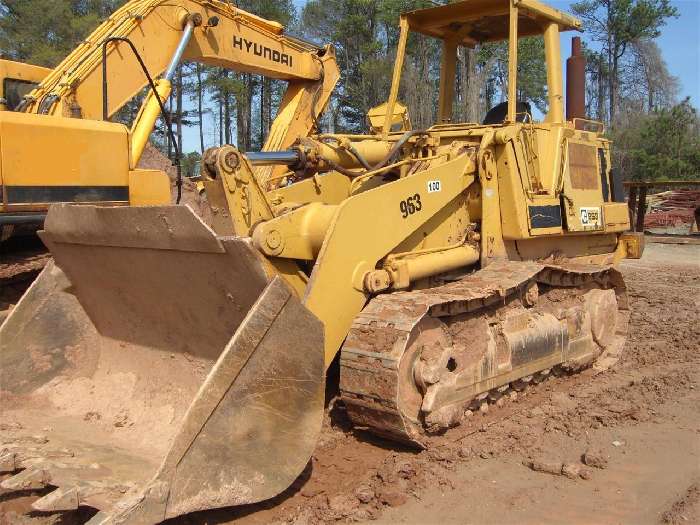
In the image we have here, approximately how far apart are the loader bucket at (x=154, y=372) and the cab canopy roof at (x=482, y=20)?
3.21 metres

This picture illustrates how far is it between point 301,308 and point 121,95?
4173mm

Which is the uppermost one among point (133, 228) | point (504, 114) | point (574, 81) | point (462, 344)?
point (574, 81)

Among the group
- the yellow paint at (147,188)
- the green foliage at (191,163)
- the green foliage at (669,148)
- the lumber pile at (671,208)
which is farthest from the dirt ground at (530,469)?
the green foliage at (191,163)

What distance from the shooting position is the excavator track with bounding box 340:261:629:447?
3.82 m

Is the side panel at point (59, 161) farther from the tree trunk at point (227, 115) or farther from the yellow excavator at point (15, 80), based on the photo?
the tree trunk at point (227, 115)

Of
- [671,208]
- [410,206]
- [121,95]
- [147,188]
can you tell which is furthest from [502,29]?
[671,208]

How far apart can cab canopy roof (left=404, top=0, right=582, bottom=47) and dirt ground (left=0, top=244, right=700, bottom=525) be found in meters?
2.89

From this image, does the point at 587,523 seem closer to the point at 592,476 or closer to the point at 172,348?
the point at 592,476

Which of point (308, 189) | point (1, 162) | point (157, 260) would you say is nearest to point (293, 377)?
point (157, 260)

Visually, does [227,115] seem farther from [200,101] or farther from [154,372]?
[154,372]

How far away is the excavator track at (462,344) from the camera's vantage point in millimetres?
3818

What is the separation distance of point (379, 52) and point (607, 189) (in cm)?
2792

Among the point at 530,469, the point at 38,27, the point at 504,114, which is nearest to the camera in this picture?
the point at 530,469

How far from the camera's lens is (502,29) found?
6.07 m
